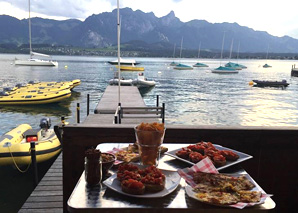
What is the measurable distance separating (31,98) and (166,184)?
1009 inches

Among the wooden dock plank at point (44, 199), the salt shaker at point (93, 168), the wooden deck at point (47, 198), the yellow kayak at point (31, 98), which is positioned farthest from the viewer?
the yellow kayak at point (31, 98)

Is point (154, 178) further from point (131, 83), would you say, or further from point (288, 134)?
point (131, 83)

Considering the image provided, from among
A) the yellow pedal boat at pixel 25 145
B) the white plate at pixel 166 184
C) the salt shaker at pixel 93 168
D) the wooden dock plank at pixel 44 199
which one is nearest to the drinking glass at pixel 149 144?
the white plate at pixel 166 184

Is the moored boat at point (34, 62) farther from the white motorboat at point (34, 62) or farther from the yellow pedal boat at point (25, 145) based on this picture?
the yellow pedal boat at point (25, 145)

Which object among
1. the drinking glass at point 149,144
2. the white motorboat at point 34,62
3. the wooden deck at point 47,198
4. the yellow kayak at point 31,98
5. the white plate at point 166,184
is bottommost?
the white motorboat at point 34,62

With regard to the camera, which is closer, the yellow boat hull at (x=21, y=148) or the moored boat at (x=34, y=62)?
the yellow boat hull at (x=21, y=148)

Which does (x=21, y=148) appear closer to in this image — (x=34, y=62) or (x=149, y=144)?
(x=149, y=144)

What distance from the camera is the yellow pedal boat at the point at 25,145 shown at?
9.62 meters

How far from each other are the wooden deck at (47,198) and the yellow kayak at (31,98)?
20.4m

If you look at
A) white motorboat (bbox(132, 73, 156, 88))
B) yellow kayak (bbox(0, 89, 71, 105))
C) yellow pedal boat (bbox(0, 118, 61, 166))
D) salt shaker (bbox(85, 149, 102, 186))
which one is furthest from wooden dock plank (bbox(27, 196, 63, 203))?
white motorboat (bbox(132, 73, 156, 88))

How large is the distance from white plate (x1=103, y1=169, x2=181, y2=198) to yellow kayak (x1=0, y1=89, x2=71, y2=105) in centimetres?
2514

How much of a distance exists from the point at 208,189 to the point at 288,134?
2.53 metres

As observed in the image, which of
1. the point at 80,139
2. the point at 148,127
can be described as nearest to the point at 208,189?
the point at 148,127

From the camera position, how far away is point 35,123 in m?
21.5
